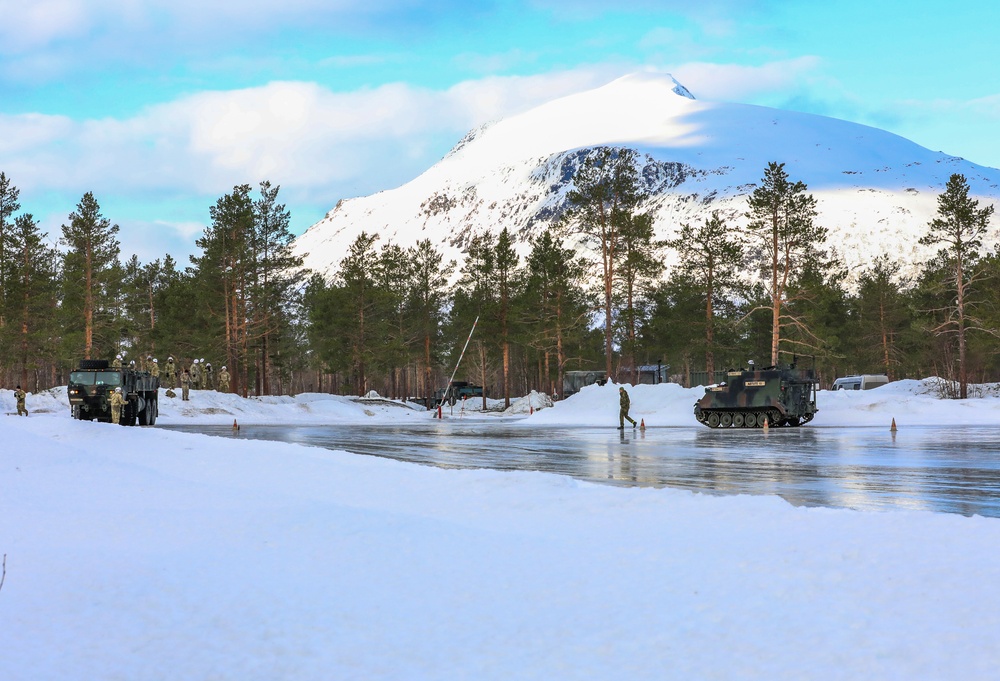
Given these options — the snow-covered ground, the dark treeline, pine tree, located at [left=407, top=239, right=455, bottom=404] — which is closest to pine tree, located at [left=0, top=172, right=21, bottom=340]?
the dark treeline

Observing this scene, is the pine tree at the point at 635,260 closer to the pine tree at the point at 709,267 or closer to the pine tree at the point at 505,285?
the pine tree at the point at 709,267

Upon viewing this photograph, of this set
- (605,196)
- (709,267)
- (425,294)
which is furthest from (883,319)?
(425,294)

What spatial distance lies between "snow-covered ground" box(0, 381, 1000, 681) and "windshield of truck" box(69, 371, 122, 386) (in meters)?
25.4

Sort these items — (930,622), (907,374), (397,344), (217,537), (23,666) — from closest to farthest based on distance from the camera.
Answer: (23,666)
(930,622)
(217,537)
(397,344)
(907,374)

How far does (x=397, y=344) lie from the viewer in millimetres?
74250

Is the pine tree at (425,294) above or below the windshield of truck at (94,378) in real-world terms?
above

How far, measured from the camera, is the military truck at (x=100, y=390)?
121 feet

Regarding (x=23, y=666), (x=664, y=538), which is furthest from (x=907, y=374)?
(x=23, y=666)

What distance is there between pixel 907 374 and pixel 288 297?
60988 mm

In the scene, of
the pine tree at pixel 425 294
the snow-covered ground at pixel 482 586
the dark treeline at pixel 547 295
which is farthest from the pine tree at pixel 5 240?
the snow-covered ground at pixel 482 586

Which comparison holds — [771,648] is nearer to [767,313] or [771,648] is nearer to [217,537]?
[217,537]

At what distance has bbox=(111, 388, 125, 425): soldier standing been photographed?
3528 cm

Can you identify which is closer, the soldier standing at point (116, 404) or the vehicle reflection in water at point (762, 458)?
the vehicle reflection in water at point (762, 458)

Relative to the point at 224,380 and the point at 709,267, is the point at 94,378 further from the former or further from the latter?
the point at 709,267
